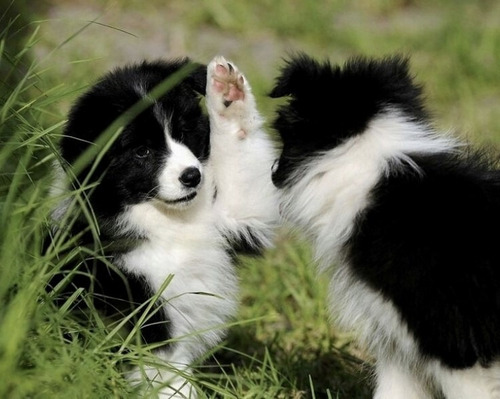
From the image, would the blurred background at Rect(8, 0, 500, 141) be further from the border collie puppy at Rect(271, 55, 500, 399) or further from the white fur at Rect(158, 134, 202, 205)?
the border collie puppy at Rect(271, 55, 500, 399)

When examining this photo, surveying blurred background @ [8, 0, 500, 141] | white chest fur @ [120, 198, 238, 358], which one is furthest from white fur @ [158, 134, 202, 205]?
blurred background @ [8, 0, 500, 141]

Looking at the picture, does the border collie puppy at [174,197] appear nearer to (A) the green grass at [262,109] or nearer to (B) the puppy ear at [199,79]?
(B) the puppy ear at [199,79]

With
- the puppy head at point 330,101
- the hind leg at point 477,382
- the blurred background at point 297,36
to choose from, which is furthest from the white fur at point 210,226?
the blurred background at point 297,36

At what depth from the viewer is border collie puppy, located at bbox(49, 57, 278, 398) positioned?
4109mm

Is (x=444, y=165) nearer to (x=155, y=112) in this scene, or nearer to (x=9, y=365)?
(x=155, y=112)

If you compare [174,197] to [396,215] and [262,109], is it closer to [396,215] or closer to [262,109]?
[396,215]

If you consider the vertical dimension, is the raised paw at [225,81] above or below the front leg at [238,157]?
above

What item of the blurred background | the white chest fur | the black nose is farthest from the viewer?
the blurred background

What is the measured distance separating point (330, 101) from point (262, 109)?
4.06m

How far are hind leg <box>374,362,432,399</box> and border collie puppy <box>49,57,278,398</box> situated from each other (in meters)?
0.70

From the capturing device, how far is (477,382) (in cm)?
330

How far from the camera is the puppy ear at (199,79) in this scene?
4.39 metres

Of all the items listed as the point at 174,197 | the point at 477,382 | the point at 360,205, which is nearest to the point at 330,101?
the point at 360,205

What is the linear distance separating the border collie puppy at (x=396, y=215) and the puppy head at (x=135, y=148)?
1.70ft
